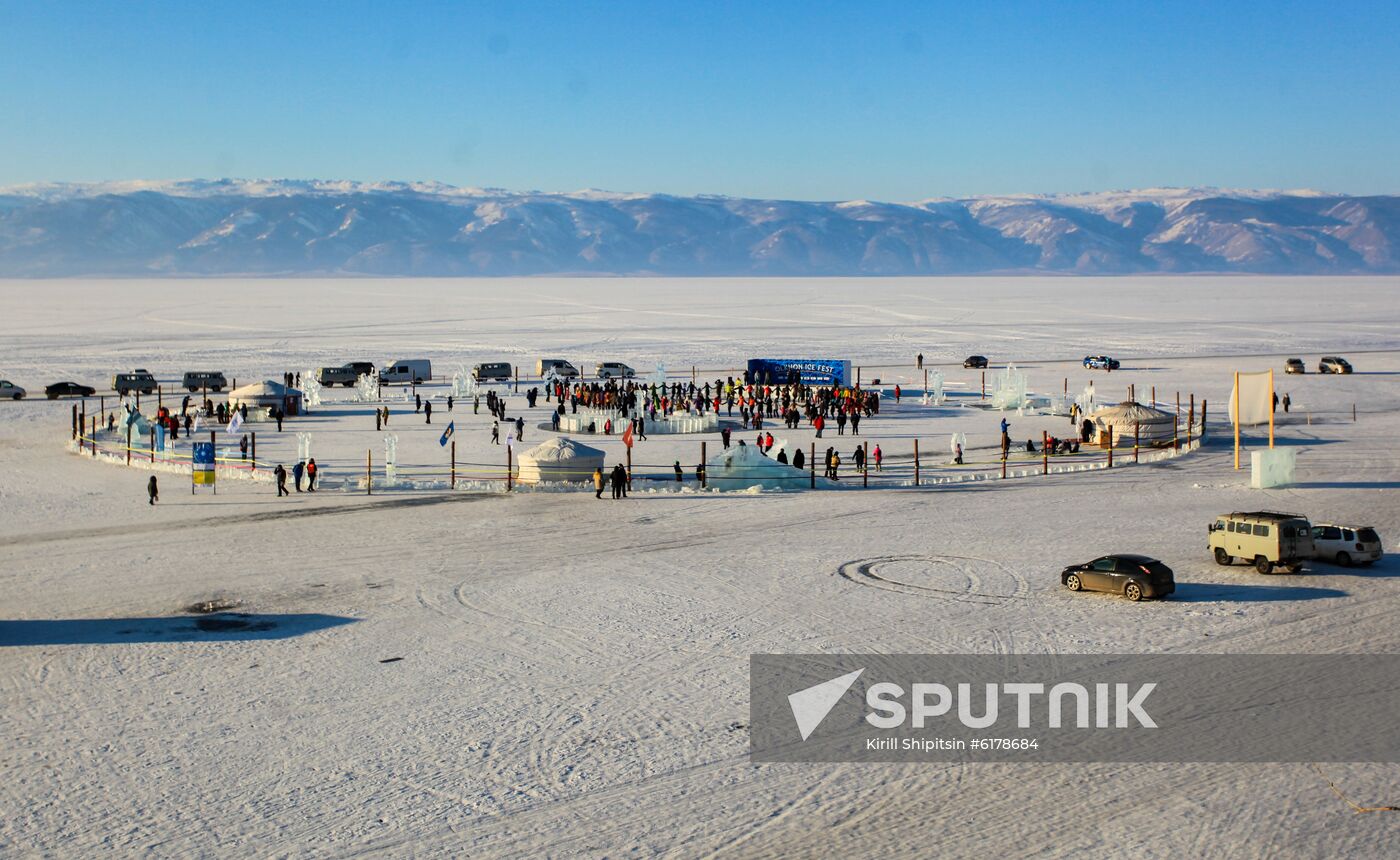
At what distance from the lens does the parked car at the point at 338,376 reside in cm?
6738

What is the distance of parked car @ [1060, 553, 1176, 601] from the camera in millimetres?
23266

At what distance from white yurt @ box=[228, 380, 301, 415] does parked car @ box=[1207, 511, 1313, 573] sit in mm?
36743

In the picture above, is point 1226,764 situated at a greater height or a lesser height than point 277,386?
lesser

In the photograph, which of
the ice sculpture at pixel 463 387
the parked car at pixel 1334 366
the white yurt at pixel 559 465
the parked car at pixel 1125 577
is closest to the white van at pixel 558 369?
the ice sculpture at pixel 463 387

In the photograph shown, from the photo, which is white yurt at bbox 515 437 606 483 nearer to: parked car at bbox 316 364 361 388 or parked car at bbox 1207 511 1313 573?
parked car at bbox 1207 511 1313 573

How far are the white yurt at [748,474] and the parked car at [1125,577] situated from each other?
13.2 meters

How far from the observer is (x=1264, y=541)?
83.9ft

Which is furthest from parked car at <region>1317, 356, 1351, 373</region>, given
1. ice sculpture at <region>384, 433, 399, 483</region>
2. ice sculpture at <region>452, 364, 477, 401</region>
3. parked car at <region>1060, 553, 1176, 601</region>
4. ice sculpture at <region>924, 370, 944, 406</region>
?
parked car at <region>1060, 553, 1176, 601</region>

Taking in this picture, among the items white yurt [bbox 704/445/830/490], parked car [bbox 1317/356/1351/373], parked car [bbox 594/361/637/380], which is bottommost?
white yurt [bbox 704/445/830/490]

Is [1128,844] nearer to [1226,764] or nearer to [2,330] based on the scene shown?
[1226,764]

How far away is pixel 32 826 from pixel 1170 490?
95.2ft

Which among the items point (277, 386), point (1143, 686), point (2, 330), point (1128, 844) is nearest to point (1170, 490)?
point (1143, 686)

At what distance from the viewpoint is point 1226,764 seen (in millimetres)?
15703

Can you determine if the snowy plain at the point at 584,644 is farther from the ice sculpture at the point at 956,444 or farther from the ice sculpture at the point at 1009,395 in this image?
the ice sculpture at the point at 1009,395
